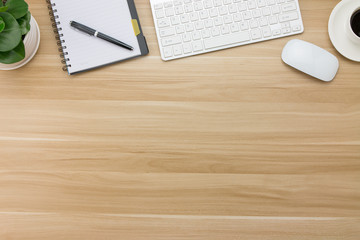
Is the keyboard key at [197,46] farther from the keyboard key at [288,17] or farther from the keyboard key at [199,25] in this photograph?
the keyboard key at [288,17]

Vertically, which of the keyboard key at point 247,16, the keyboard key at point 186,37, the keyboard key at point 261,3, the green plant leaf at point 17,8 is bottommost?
the keyboard key at point 186,37

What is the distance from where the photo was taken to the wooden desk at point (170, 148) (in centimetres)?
74

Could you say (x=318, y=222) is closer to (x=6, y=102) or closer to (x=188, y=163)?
(x=188, y=163)

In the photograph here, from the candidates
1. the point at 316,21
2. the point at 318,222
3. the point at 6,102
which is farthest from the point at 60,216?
the point at 316,21

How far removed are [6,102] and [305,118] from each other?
2.44ft

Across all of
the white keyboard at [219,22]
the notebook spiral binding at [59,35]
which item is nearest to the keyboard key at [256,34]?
the white keyboard at [219,22]

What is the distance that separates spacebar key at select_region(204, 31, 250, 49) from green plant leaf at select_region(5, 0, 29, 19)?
0.40 meters

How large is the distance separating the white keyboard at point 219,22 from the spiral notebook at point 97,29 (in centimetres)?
6

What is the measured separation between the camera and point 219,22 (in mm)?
730

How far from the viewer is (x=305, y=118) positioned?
0.74m

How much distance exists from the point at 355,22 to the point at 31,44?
0.77m

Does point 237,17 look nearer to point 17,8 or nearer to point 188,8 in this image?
point 188,8

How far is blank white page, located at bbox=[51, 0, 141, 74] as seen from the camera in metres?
0.73

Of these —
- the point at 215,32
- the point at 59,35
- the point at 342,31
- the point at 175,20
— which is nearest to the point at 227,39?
the point at 215,32
